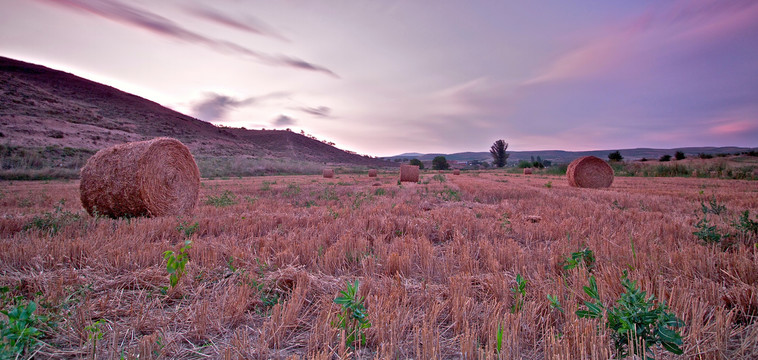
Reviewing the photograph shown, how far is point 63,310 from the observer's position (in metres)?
2.23

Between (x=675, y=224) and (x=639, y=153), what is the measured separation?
5799 inches

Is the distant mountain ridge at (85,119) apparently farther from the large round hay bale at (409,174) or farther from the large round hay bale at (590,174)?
the large round hay bale at (590,174)

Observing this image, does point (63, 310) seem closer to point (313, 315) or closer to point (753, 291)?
point (313, 315)

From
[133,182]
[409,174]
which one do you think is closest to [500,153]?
[409,174]

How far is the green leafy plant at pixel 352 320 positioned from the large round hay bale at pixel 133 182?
756 cm

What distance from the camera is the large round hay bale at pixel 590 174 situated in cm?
1645

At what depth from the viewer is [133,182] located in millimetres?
7445

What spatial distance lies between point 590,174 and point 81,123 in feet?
193

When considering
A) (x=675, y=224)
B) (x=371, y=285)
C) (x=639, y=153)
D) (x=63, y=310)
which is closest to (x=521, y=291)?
(x=371, y=285)

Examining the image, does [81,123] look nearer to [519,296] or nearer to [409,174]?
[409,174]

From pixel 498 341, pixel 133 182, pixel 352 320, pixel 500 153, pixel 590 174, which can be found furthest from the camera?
pixel 500 153

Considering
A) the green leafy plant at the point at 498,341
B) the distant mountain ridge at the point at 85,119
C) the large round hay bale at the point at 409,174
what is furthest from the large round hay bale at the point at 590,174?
the distant mountain ridge at the point at 85,119

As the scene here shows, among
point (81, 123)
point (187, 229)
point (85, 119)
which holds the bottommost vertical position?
point (187, 229)

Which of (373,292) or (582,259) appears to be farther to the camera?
(582,259)
